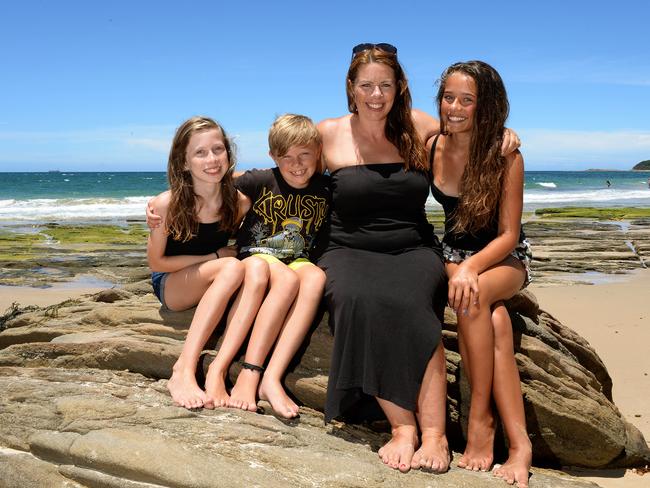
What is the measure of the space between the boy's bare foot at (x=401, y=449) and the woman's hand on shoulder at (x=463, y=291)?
0.76m

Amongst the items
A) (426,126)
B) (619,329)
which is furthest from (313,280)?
(619,329)

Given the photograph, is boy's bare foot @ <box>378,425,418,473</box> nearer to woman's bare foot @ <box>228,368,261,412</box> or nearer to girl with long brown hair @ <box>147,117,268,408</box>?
woman's bare foot @ <box>228,368,261,412</box>

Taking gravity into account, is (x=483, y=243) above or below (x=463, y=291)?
above

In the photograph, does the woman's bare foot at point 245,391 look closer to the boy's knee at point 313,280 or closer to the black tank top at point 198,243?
the boy's knee at point 313,280

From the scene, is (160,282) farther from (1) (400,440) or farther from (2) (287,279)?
(1) (400,440)

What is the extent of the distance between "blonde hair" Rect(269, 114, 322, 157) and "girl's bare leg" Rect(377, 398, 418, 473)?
1.78 metres

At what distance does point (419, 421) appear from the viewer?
3.99 m

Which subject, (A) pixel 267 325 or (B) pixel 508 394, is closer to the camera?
(B) pixel 508 394

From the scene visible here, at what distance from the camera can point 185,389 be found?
4.25m

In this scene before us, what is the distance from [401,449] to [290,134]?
2.15m

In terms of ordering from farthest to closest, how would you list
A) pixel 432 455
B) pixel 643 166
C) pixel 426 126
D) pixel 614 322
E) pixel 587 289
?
pixel 643 166
pixel 587 289
pixel 614 322
pixel 426 126
pixel 432 455

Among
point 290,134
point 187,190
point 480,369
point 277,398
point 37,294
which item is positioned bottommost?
point 37,294

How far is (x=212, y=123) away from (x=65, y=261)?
11427mm

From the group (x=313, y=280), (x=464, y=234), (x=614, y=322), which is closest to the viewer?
(x=313, y=280)
